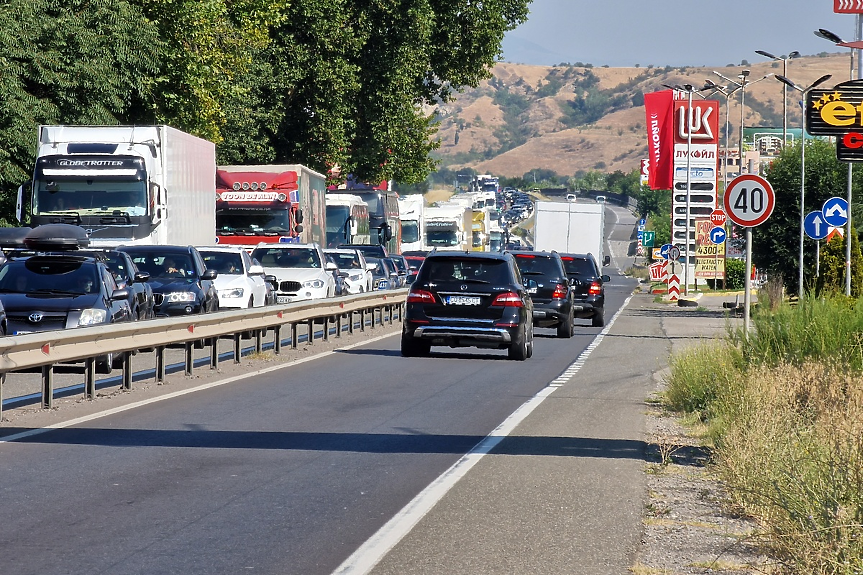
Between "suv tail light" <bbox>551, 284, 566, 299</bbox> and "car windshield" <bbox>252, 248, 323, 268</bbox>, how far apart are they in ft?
20.8

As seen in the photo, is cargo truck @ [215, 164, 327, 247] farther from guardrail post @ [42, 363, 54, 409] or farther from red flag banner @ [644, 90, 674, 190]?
red flag banner @ [644, 90, 674, 190]

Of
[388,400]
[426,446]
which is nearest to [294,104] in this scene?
[388,400]

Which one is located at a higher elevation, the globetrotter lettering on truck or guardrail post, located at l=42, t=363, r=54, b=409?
the globetrotter lettering on truck

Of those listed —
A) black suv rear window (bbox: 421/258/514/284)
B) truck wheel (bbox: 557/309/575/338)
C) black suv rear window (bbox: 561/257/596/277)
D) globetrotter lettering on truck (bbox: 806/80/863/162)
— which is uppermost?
globetrotter lettering on truck (bbox: 806/80/863/162)

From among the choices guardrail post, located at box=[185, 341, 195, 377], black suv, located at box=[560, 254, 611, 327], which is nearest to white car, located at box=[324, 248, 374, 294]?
black suv, located at box=[560, 254, 611, 327]

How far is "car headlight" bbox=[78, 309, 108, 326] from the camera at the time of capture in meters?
17.8

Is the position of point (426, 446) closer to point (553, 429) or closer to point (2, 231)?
point (553, 429)

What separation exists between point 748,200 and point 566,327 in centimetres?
957

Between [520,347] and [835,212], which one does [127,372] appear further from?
[835,212]

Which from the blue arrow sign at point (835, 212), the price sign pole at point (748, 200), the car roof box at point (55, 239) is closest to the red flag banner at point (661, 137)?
the blue arrow sign at point (835, 212)

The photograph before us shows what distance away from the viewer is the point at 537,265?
29.5m

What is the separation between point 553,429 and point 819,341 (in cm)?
424

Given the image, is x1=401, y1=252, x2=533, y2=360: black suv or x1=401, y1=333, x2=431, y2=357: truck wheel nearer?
x1=401, y1=252, x2=533, y2=360: black suv

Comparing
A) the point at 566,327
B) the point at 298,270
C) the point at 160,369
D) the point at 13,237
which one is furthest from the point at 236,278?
the point at 160,369
